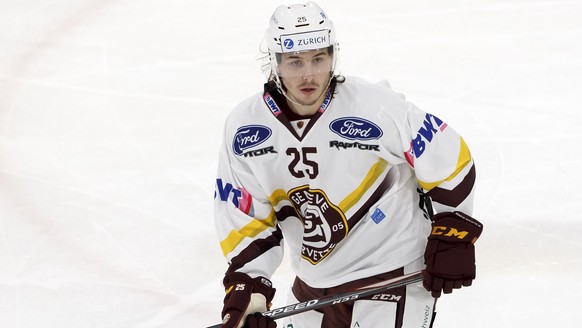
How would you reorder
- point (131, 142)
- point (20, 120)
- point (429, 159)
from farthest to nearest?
point (20, 120)
point (131, 142)
point (429, 159)

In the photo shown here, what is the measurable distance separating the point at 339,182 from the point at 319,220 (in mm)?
119

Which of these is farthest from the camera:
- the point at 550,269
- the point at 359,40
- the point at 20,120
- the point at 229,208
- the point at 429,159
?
the point at 359,40

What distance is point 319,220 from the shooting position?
2.66m

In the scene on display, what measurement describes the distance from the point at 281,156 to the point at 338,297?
0.39m

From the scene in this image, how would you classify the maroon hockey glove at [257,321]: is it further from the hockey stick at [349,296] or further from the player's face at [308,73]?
the player's face at [308,73]

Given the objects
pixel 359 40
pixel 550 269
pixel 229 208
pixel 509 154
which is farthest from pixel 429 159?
pixel 359 40

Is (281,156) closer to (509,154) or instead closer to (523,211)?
(523,211)

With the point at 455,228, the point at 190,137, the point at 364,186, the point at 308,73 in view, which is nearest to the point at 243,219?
the point at 364,186

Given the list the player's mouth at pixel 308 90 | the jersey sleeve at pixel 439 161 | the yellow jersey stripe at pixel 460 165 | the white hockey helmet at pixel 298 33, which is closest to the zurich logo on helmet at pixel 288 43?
the white hockey helmet at pixel 298 33

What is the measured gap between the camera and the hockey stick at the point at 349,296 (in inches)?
104

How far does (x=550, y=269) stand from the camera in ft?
12.2

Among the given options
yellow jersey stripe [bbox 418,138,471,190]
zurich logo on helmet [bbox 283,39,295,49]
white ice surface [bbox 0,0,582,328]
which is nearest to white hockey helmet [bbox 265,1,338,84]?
zurich logo on helmet [bbox 283,39,295,49]

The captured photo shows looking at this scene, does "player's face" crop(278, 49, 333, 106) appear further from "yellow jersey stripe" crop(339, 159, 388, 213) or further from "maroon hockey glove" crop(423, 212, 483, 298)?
"maroon hockey glove" crop(423, 212, 483, 298)

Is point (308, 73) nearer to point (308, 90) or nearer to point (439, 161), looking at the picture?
point (308, 90)
